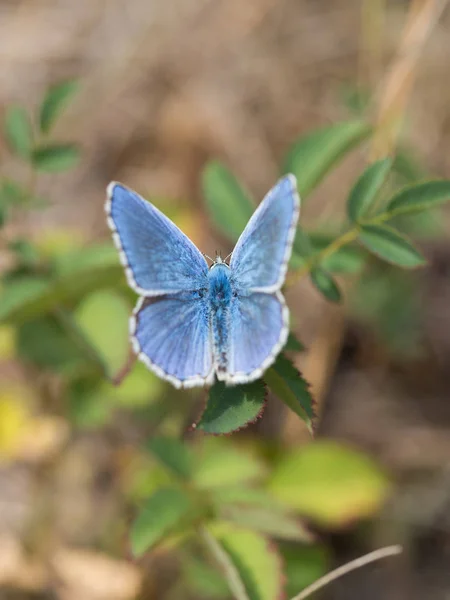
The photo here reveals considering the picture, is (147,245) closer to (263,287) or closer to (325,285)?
(263,287)

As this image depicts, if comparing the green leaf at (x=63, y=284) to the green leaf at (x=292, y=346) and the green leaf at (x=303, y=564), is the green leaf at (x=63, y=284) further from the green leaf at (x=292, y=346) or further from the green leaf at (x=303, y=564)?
the green leaf at (x=303, y=564)

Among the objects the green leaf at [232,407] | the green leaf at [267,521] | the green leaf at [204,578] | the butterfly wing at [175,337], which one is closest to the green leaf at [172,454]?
the green leaf at [267,521]

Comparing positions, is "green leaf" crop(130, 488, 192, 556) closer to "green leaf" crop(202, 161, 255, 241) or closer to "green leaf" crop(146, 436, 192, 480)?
"green leaf" crop(146, 436, 192, 480)

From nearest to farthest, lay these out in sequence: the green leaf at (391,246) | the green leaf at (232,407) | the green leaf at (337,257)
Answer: the green leaf at (232,407) < the green leaf at (391,246) < the green leaf at (337,257)

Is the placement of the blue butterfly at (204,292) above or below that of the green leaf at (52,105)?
below

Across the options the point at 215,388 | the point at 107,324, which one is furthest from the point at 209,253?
the point at 215,388

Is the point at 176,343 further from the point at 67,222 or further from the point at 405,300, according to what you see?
the point at 67,222

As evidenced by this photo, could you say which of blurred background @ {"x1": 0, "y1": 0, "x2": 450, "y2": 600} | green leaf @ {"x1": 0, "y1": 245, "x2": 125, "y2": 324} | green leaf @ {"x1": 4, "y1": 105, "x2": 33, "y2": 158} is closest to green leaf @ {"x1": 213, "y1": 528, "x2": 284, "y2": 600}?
blurred background @ {"x1": 0, "y1": 0, "x2": 450, "y2": 600}
